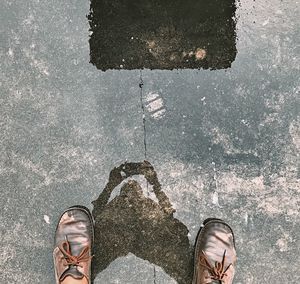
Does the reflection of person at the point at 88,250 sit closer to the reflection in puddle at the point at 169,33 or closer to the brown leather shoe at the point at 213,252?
the brown leather shoe at the point at 213,252

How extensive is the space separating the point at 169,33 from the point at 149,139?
2.27 ft

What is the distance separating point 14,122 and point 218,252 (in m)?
1.54

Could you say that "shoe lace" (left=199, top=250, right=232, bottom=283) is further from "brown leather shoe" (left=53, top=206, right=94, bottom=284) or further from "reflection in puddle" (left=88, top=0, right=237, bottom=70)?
"reflection in puddle" (left=88, top=0, right=237, bottom=70)

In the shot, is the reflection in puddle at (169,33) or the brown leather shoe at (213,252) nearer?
the brown leather shoe at (213,252)

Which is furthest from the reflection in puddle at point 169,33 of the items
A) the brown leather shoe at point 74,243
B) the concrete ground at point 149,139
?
the brown leather shoe at point 74,243

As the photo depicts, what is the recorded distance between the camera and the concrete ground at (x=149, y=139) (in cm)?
310

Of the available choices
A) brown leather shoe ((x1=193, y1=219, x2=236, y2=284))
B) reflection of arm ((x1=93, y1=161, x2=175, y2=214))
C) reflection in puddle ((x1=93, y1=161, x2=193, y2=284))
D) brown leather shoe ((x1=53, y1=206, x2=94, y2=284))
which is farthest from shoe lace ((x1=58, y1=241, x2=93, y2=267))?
brown leather shoe ((x1=193, y1=219, x2=236, y2=284))

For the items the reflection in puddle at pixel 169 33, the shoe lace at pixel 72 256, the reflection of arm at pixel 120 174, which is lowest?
the shoe lace at pixel 72 256

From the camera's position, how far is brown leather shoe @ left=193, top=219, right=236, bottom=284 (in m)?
3.01

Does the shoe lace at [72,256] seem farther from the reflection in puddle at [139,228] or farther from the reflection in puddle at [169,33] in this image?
the reflection in puddle at [169,33]

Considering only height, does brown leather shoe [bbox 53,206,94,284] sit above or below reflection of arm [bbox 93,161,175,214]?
below

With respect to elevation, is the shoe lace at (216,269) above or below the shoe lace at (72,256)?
below

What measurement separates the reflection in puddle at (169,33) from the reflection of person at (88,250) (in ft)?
3.35

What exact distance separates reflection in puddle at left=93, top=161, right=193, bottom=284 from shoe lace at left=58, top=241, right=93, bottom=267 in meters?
0.11
